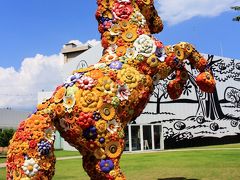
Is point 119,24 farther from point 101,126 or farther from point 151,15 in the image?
point 101,126

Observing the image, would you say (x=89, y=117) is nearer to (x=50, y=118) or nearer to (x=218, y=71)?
(x=50, y=118)

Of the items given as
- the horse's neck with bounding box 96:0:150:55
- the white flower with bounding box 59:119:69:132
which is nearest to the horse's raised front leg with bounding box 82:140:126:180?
the white flower with bounding box 59:119:69:132

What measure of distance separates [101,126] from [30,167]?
37.9 inches

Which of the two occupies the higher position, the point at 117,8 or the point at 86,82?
the point at 117,8

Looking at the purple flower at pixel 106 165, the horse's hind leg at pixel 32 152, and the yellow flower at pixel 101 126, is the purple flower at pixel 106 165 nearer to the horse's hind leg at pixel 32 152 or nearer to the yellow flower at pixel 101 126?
the yellow flower at pixel 101 126

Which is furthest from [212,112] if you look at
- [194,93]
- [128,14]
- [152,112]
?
[128,14]

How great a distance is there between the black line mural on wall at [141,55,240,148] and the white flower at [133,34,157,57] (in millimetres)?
18397

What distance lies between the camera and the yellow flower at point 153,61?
16.9 feet

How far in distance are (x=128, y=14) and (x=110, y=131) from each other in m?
1.83

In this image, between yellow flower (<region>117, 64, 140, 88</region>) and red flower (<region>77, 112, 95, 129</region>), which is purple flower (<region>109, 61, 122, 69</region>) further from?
red flower (<region>77, 112, 95, 129</region>)

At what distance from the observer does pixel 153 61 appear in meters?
5.18

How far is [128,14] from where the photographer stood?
5445 millimetres

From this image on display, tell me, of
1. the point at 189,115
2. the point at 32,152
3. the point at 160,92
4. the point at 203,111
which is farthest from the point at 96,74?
the point at 203,111

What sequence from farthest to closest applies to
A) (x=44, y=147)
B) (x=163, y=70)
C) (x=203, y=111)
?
(x=203, y=111)
(x=163, y=70)
(x=44, y=147)
